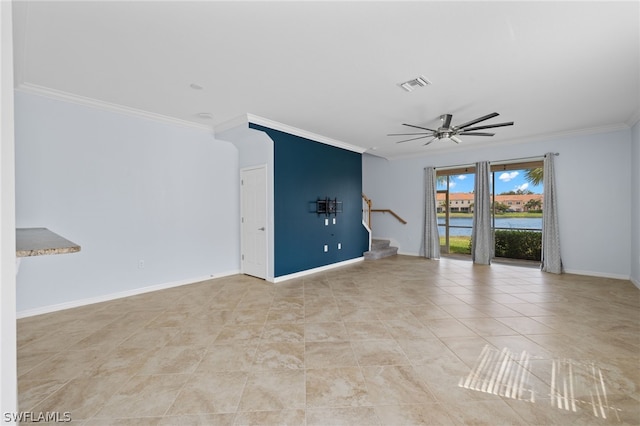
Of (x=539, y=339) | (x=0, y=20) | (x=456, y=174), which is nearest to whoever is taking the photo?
(x=0, y=20)

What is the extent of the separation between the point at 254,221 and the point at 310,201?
121 centimetres

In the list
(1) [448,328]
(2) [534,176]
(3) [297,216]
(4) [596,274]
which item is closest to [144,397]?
(1) [448,328]

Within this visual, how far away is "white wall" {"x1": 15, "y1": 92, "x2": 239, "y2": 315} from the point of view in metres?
3.43

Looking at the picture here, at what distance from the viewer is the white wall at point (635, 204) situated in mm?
4559

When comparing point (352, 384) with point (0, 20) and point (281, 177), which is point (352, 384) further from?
point (281, 177)

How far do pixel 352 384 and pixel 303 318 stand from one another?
4.36 feet

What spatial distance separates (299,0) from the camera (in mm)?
2002

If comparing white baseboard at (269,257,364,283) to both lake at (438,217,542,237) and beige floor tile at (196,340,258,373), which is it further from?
lake at (438,217,542,237)

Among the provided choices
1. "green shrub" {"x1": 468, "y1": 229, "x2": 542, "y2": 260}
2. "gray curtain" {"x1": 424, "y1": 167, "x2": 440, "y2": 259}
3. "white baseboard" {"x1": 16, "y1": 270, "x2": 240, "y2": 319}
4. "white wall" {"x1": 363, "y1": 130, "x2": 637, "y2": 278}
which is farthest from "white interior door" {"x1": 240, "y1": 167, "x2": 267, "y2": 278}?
"green shrub" {"x1": 468, "y1": 229, "x2": 542, "y2": 260}

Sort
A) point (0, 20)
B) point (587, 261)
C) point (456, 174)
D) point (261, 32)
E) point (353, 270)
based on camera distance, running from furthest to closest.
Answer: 1. point (456, 174)
2. point (353, 270)
3. point (587, 261)
4. point (261, 32)
5. point (0, 20)

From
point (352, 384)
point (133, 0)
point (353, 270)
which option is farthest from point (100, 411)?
point (353, 270)

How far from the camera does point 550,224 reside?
5.61 m

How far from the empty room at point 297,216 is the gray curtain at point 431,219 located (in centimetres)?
46

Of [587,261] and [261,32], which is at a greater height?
[261,32]
